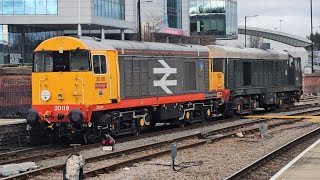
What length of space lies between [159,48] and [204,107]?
481 cm

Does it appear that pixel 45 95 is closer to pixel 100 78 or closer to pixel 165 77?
pixel 100 78

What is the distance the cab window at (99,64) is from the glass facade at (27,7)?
57.2m

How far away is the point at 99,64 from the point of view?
17078 millimetres

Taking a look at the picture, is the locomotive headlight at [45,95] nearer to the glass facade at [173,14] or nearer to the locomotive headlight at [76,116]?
the locomotive headlight at [76,116]

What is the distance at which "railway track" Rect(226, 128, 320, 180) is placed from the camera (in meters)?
11.8

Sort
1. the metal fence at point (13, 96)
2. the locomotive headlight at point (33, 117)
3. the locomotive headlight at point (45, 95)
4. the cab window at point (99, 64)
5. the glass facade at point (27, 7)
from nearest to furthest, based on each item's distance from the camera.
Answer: the locomotive headlight at point (33, 117) < the cab window at point (99, 64) < the locomotive headlight at point (45, 95) < the metal fence at point (13, 96) < the glass facade at point (27, 7)

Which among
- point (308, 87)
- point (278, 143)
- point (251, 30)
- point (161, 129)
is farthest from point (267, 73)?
point (251, 30)

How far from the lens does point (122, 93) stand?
1822 centimetres

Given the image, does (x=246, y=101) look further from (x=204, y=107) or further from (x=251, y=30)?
(x=251, y=30)

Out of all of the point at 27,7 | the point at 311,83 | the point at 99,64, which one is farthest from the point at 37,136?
the point at 27,7

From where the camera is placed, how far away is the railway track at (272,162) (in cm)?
1182

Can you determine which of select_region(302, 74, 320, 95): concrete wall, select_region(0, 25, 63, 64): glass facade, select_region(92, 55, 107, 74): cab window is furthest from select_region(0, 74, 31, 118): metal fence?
select_region(302, 74, 320, 95): concrete wall

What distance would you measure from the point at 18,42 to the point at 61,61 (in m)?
60.2

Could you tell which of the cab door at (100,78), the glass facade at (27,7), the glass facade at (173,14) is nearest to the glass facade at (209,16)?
the glass facade at (173,14)
